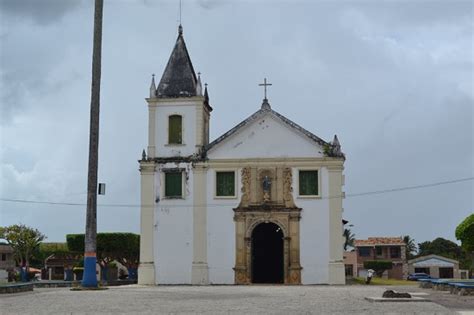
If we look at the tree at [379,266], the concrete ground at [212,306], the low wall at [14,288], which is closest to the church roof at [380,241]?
the tree at [379,266]

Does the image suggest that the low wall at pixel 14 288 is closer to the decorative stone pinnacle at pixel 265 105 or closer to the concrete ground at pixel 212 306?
the concrete ground at pixel 212 306

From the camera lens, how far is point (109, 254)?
167 feet

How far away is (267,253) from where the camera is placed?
4153 centimetres

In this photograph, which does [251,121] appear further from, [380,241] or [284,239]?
[380,241]

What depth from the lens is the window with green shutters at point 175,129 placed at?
135ft

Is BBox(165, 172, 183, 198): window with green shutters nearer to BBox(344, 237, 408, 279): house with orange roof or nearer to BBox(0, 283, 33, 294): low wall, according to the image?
BBox(0, 283, 33, 294): low wall

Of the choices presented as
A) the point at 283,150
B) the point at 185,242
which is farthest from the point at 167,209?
the point at 283,150

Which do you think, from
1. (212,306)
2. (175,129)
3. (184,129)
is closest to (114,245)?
(175,129)

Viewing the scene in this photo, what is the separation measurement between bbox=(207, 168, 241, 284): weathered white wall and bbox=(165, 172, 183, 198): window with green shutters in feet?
5.46

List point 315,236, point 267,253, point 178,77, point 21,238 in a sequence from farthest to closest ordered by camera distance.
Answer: point 21,238 → point 178,77 → point 267,253 → point 315,236

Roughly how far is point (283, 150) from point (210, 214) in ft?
16.8

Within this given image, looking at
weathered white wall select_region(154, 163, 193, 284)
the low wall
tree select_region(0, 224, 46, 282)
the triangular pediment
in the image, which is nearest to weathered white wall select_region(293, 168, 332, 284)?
the triangular pediment

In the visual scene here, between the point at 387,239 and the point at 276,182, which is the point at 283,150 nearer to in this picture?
the point at 276,182

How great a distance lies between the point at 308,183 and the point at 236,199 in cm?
386
